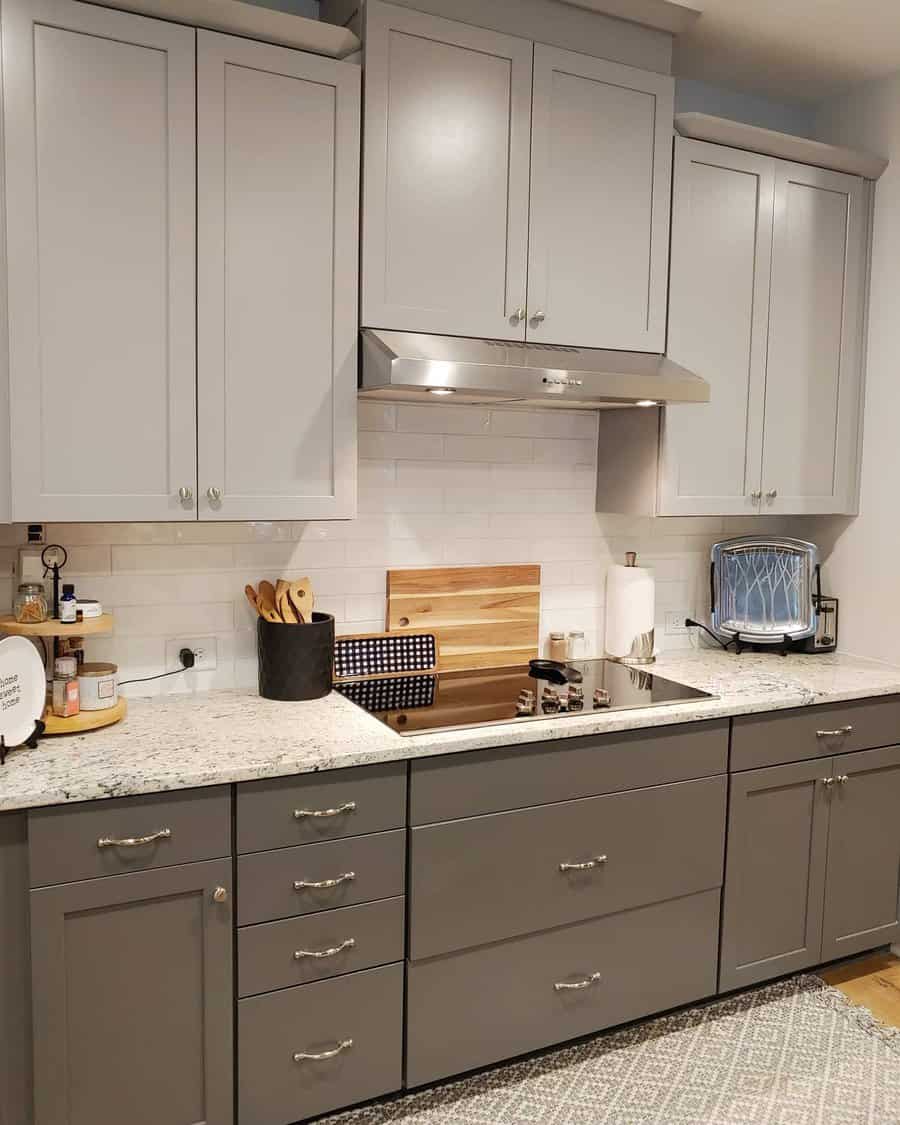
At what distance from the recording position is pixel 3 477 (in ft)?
6.55

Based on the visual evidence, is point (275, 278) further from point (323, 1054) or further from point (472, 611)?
point (323, 1054)

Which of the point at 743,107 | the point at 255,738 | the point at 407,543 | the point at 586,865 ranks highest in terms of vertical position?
the point at 743,107

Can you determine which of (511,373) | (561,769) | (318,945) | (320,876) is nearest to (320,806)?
(320,876)

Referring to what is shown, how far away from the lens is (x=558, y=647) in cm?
300

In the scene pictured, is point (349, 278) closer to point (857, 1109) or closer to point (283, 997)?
point (283, 997)

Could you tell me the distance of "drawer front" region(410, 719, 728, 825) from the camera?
85.7 inches

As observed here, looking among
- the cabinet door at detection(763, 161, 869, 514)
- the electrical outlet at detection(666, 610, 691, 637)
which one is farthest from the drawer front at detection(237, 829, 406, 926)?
the cabinet door at detection(763, 161, 869, 514)

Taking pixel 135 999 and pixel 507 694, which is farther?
pixel 507 694

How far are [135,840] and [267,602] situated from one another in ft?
2.61

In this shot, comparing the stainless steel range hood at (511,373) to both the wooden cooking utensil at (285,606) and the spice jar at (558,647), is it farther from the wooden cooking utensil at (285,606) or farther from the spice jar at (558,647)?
the spice jar at (558,647)

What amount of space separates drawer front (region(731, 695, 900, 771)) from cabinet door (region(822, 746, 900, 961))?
0.05 meters

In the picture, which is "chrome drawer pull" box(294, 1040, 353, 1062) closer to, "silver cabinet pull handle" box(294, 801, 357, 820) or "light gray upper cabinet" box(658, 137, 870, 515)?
"silver cabinet pull handle" box(294, 801, 357, 820)

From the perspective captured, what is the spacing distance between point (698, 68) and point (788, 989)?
9.28 ft

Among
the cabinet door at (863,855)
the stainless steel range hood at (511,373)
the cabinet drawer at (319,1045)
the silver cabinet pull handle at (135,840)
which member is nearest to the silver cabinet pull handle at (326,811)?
the silver cabinet pull handle at (135,840)
